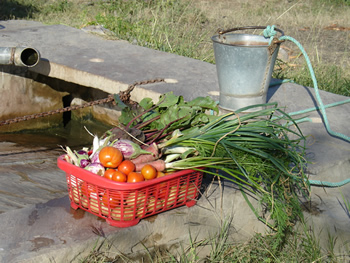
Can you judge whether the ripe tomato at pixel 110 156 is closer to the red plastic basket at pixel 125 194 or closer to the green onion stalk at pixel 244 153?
the red plastic basket at pixel 125 194

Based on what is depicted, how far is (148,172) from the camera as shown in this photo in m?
2.26

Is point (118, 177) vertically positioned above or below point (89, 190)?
above

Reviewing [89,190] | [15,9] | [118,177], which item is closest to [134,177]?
[118,177]

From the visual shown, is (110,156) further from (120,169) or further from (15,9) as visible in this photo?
(15,9)

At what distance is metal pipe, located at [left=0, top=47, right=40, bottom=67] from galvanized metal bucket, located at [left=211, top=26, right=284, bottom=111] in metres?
1.89

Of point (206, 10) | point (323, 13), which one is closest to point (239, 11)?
point (206, 10)

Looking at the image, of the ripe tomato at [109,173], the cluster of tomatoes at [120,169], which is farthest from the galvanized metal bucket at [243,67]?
the ripe tomato at [109,173]

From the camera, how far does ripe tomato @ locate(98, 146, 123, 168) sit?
2.28 m

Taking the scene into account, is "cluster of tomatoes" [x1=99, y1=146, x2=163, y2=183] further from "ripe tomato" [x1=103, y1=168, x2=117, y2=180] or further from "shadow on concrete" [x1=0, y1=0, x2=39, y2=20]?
"shadow on concrete" [x1=0, y1=0, x2=39, y2=20]

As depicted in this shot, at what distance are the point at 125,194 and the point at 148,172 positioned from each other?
150 mm

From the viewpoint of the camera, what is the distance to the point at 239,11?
32.8 ft

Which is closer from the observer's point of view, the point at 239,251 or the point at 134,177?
the point at 134,177

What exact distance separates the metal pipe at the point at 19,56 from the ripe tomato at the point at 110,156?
7.83 ft

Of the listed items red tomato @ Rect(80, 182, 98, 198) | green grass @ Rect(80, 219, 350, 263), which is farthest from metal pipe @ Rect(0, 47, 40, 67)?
green grass @ Rect(80, 219, 350, 263)
